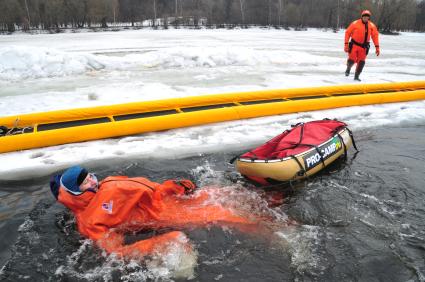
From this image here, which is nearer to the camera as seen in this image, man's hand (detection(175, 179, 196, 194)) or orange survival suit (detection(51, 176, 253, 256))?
orange survival suit (detection(51, 176, 253, 256))

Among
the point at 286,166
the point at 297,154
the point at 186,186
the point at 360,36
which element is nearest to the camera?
the point at 186,186

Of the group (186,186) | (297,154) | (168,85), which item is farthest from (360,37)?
(186,186)

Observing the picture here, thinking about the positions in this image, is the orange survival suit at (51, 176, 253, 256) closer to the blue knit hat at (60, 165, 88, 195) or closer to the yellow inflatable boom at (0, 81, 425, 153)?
the blue knit hat at (60, 165, 88, 195)

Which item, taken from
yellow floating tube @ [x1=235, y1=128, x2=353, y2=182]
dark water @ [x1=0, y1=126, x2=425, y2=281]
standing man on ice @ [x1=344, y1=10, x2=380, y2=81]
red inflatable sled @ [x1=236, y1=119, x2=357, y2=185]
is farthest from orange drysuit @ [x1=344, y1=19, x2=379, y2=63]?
yellow floating tube @ [x1=235, y1=128, x2=353, y2=182]

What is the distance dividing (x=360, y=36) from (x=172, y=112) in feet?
18.5

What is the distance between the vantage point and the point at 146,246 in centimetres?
305

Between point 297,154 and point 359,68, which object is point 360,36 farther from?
point 297,154

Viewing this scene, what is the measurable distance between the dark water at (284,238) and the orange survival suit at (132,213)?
126 mm

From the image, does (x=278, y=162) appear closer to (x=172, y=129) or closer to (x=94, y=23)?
(x=172, y=129)

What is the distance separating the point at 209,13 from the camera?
50.6 meters

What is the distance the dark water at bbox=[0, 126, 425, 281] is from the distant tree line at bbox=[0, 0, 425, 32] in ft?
111

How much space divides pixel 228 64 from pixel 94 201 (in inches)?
378

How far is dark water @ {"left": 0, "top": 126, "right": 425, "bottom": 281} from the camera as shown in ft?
9.62

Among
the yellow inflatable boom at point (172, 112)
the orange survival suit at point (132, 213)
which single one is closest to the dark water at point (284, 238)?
the orange survival suit at point (132, 213)
